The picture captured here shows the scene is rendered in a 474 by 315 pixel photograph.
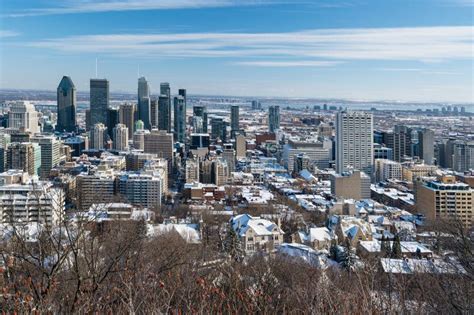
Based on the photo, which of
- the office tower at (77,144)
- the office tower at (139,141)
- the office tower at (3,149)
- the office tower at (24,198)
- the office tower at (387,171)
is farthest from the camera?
the office tower at (77,144)

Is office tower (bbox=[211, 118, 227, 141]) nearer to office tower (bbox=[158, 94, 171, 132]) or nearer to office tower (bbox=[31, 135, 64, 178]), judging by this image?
office tower (bbox=[158, 94, 171, 132])

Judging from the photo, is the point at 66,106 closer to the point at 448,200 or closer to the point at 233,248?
the point at 448,200

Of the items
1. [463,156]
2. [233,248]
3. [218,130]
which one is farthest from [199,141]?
[233,248]

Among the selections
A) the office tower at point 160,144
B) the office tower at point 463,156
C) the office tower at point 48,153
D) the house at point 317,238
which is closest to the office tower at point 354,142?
the office tower at point 463,156

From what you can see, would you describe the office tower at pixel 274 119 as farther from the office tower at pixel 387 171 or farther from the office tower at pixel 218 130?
the office tower at pixel 387 171

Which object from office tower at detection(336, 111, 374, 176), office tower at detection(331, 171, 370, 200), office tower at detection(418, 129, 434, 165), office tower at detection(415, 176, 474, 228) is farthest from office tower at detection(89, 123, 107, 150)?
office tower at detection(415, 176, 474, 228)

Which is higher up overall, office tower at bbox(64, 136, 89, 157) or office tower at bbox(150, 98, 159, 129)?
office tower at bbox(150, 98, 159, 129)
